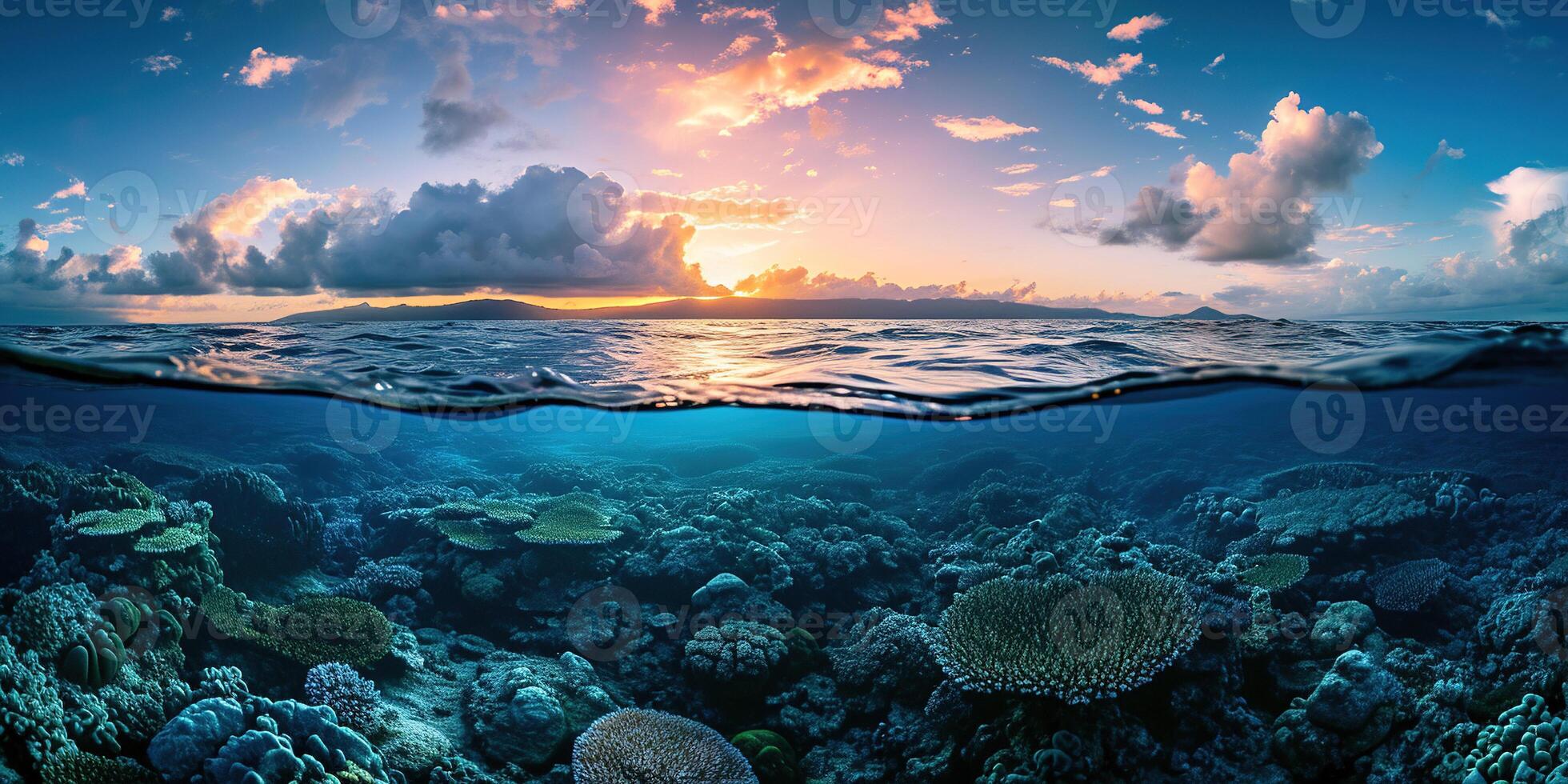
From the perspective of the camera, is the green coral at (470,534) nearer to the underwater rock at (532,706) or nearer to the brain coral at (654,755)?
the underwater rock at (532,706)

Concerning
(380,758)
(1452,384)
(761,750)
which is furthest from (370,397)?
(1452,384)

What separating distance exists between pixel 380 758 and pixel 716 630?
3779 mm

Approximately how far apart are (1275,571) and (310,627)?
1358cm

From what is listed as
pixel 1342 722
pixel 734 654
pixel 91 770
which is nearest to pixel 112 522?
pixel 91 770

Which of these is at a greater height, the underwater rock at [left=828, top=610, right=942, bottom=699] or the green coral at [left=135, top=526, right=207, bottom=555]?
the green coral at [left=135, top=526, right=207, bottom=555]

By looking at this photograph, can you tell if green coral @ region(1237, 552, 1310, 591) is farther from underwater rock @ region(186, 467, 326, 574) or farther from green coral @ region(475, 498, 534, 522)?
underwater rock @ region(186, 467, 326, 574)

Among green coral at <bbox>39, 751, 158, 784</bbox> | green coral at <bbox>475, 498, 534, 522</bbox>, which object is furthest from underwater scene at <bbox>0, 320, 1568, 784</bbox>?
green coral at <bbox>475, 498, 534, 522</bbox>

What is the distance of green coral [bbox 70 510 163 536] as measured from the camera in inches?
343

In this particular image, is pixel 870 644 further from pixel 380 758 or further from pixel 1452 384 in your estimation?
pixel 1452 384

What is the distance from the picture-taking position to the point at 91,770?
5555mm

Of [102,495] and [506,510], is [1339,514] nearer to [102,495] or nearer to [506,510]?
[506,510]

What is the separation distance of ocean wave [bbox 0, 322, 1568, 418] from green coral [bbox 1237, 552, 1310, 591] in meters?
3.12

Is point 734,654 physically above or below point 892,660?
above

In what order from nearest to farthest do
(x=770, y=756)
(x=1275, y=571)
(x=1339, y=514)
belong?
(x=770, y=756)
(x=1275, y=571)
(x=1339, y=514)
